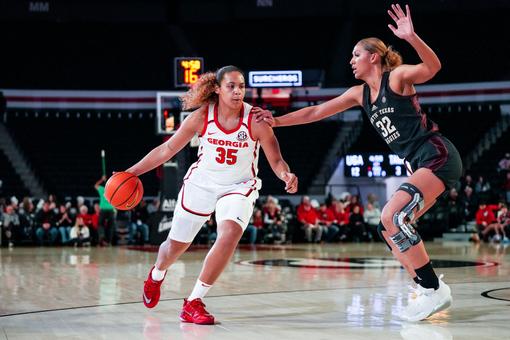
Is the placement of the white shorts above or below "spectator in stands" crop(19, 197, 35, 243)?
above

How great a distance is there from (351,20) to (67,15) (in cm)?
987

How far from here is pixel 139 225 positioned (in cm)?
1794

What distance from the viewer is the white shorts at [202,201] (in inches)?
229

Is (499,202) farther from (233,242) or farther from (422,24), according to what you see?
(233,242)

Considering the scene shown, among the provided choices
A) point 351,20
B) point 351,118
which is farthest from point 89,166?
point 351,20

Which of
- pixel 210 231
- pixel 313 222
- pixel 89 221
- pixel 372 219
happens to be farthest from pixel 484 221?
pixel 89 221

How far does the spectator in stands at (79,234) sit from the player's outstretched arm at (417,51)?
12.8m

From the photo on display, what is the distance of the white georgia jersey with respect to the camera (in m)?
5.86

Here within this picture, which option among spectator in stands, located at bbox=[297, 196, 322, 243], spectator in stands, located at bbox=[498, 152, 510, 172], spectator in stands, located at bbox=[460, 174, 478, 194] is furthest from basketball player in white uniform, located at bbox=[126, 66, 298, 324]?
spectator in stands, located at bbox=[498, 152, 510, 172]

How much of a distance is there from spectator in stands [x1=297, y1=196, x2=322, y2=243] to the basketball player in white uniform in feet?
42.8

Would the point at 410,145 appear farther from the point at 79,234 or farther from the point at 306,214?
the point at 306,214

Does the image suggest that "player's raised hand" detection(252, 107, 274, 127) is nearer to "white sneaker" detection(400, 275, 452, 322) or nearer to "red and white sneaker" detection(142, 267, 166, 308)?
"red and white sneaker" detection(142, 267, 166, 308)

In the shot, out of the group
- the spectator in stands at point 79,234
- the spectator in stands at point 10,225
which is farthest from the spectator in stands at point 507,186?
the spectator in stands at point 10,225

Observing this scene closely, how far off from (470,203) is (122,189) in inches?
634
